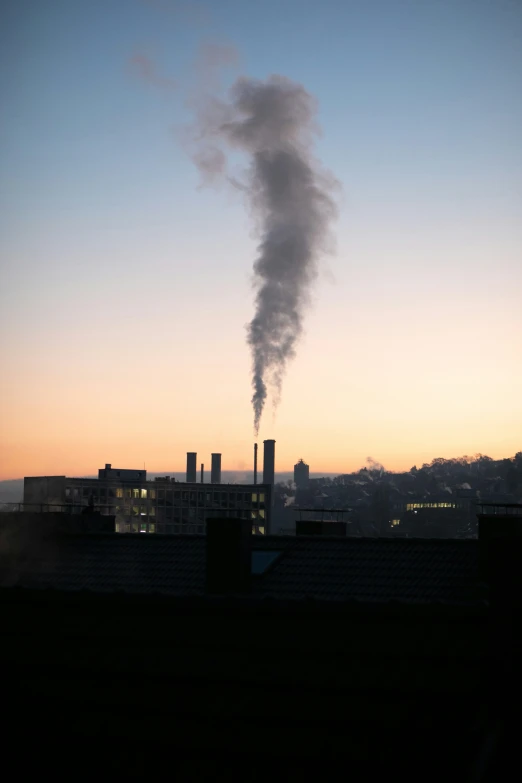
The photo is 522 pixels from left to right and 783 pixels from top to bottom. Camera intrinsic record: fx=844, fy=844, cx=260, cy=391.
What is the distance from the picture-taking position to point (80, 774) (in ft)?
48.2

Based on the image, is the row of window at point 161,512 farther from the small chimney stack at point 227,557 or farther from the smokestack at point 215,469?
the small chimney stack at point 227,557

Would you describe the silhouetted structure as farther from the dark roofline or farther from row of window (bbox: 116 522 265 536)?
row of window (bbox: 116 522 265 536)

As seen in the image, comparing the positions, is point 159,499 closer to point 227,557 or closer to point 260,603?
point 227,557

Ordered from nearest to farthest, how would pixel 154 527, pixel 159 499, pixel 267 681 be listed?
pixel 267 681, pixel 154 527, pixel 159 499

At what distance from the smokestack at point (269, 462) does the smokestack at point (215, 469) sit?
18.7m

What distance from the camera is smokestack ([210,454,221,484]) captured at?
170m

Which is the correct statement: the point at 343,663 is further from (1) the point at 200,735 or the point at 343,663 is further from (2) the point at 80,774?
(2) the point at 80,774

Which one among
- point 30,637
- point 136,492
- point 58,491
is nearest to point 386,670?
point 30,637

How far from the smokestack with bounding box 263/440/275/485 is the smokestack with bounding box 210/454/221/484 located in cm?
1869

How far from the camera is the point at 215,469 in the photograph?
172m

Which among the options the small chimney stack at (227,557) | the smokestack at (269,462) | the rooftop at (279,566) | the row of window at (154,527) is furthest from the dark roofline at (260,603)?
the row of window at (154,527)

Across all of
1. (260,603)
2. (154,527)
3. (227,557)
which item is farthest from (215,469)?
(260,603)

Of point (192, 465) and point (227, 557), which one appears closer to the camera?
point (227, 557)

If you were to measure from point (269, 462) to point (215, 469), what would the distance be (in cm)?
2262
